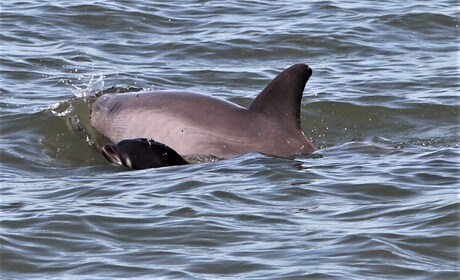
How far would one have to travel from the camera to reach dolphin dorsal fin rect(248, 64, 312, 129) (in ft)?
33.5

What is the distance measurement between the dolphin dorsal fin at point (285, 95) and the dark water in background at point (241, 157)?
0.39 m

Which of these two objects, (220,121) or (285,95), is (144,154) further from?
(285,95)

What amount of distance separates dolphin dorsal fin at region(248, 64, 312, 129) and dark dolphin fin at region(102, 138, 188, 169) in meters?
0.85

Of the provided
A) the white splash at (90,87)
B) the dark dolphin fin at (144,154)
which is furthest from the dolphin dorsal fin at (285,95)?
the white splash at (90,87)

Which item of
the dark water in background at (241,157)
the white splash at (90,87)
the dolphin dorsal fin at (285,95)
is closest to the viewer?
the dark water in background at (241,157)

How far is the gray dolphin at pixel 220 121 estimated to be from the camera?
10297 mm

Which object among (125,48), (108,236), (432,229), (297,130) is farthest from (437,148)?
(125,48)

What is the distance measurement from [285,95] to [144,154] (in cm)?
128

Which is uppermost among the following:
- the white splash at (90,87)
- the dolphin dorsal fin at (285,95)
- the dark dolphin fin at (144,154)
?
the dolphin dorsal fin at (285,95)

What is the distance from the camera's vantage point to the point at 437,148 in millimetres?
11352

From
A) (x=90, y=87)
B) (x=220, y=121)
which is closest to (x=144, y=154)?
(x=220, y=121)

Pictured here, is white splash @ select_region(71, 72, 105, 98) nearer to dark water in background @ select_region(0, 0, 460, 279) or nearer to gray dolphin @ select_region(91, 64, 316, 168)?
dark water in background @ select_region(0, 0, 460, 279)

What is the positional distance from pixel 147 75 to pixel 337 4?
4928mm

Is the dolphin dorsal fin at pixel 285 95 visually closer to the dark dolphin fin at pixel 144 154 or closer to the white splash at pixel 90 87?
the dark dolphin fin at pixel 144 154
